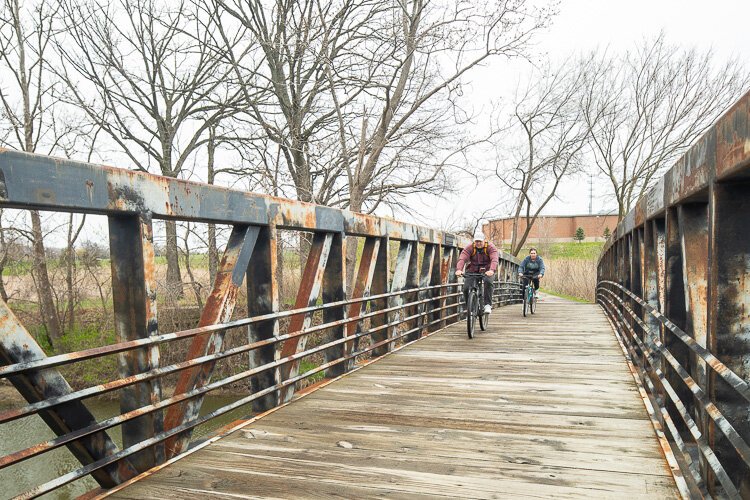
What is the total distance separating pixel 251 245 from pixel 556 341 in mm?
5928

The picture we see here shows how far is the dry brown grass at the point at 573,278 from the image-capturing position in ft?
96.1

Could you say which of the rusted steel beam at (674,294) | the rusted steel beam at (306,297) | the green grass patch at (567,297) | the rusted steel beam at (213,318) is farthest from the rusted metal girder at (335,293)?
the green grass patch at (567,297)

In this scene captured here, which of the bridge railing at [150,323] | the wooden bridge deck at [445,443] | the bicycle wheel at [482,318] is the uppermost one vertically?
the bridge railing at [150,323]

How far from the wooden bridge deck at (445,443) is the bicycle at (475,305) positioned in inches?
104

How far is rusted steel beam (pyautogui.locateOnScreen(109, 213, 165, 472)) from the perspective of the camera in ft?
10.2

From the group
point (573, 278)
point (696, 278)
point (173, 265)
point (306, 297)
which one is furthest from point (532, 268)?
point (573, 278)

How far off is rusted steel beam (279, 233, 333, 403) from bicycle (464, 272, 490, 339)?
165 inches

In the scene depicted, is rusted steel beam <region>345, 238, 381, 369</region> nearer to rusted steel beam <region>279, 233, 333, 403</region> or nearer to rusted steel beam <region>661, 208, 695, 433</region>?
rusted steel beam <region>279, 233, 333, 403</region>

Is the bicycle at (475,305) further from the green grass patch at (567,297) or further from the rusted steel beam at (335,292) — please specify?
the green grass patch at (567,297)

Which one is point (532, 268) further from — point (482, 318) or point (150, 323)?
point (150, 323)

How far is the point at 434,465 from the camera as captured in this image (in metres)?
3.30

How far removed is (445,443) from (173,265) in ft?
43.0

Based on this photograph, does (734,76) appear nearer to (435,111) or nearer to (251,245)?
(435,111)

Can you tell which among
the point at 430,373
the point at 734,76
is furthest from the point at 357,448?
A: the point at 734,76
